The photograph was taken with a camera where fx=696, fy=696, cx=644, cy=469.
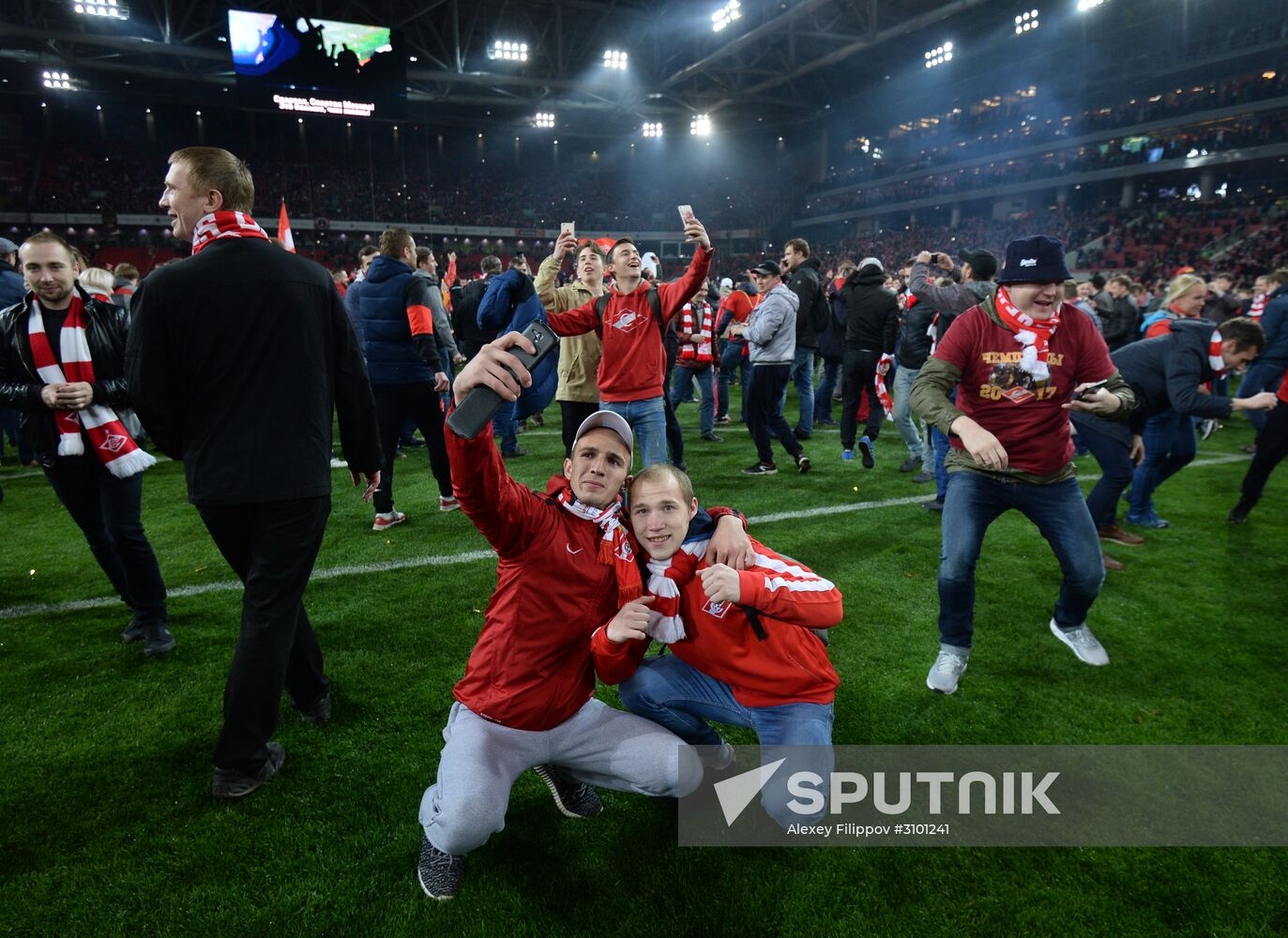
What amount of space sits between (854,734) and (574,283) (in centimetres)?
465

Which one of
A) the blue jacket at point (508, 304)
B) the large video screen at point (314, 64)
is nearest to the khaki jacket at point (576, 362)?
the blue jacket at point (508, 304)

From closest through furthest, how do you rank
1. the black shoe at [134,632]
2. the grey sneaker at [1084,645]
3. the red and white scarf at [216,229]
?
the red and white scarf at [216,229] → the grey sneaker at [1084,645] → the black shoe at [134,632]

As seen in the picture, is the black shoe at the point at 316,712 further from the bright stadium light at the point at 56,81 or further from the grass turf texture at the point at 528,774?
the bright stadium light at the point at 56,81

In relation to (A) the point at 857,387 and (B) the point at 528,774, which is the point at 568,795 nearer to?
(B) the point at 528,774

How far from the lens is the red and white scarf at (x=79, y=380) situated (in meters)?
3.19

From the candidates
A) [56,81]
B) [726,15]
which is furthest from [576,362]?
[56,81]

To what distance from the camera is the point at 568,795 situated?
2506mm

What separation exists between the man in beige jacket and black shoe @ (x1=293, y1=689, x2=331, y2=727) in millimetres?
3031

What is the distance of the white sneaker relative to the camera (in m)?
5.63

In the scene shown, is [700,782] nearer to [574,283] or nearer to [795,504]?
[795,504]

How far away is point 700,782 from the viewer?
8.32ft

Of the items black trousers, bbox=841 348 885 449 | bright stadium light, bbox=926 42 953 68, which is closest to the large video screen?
bright stadium light, bbox=926 42 953 68

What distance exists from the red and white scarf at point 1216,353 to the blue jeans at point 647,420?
3.60 m

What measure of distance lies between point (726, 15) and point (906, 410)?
26399 mm
